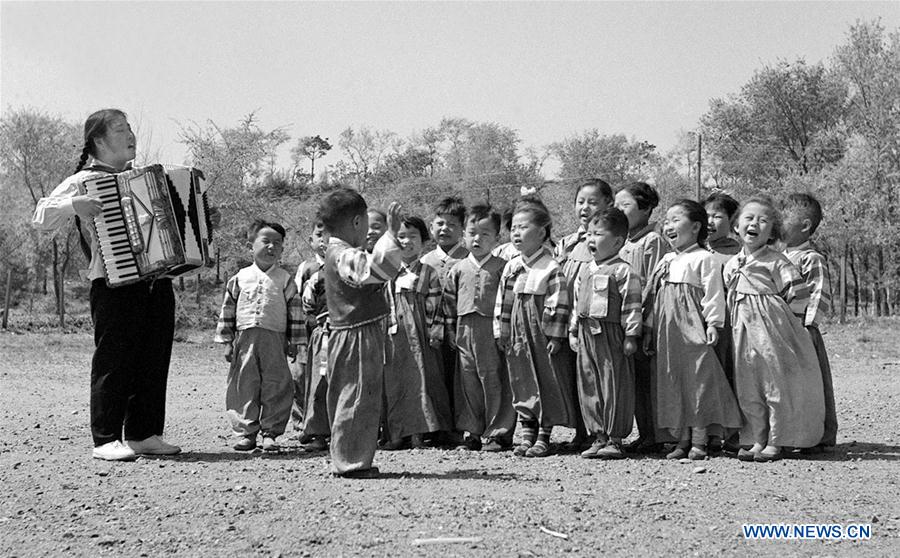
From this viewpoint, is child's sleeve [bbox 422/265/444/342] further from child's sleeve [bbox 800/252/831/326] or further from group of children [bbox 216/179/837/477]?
child's sleeve [bbox 800/252/831/326]

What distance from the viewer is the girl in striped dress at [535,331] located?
662 centimetres

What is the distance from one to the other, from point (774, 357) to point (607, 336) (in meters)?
1.12

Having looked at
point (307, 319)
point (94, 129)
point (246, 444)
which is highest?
point (94, 129)

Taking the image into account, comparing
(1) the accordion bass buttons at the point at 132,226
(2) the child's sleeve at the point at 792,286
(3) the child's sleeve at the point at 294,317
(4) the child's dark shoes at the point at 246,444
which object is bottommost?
(4) the child's dark shoes at the point at 246,444

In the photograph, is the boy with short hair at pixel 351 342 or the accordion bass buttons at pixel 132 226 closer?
the boy with short hair at pixel 351 342

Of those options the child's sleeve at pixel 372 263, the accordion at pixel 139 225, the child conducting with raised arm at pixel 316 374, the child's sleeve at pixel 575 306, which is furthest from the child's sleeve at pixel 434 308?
the accordion at pixel 139 225

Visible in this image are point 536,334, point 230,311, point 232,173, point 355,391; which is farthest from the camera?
point 232,173

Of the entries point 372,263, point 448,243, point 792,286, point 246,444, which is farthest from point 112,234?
point 792,286

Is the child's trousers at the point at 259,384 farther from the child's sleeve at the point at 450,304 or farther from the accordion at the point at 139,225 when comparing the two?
the child's sleeve at the point at 450,304

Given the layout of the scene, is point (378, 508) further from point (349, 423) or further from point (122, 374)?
point (122, 374)

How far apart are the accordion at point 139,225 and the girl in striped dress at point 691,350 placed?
10.7 ft

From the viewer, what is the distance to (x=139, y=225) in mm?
6203

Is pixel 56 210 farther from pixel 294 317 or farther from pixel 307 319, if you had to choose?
pixel 307 319

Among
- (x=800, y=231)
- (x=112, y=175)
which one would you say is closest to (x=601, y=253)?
(x=800, y=231)
